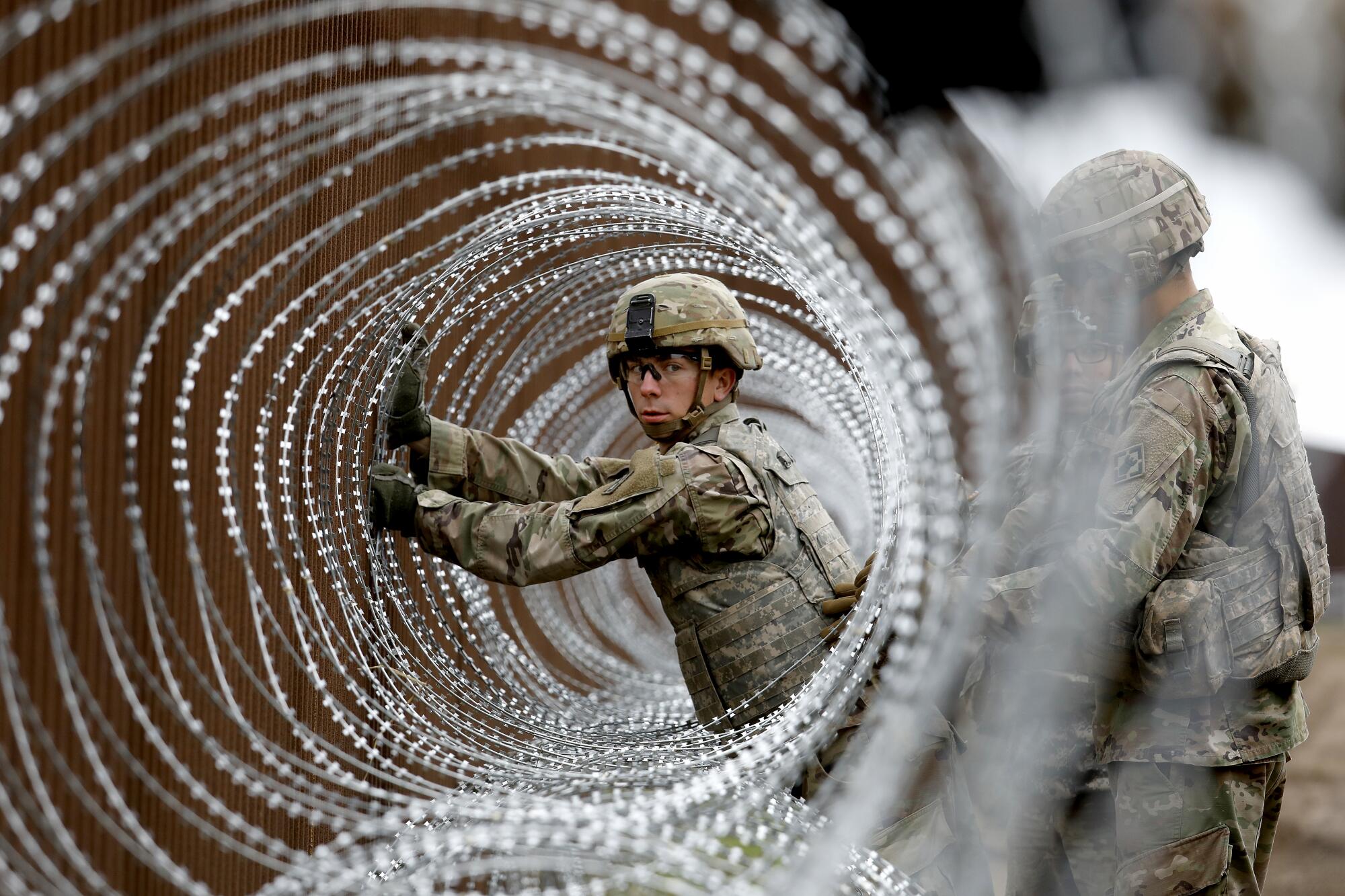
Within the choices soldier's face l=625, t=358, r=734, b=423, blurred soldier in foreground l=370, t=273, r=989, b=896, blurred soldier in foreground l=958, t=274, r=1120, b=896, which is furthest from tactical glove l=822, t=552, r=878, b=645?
soldier's face l=625, t=358, r=734, b=423

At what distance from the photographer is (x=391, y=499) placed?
4344mm

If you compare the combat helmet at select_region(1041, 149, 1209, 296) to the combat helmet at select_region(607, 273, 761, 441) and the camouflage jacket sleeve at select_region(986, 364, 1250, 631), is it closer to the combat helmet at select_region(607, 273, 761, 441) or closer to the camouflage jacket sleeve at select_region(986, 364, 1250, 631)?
the camouflage jacket sleeve at select_region(986, 364, 1250, 631)

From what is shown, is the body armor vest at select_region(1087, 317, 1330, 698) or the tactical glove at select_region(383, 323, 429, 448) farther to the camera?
the tactical glove at select_region(383, 323, 429, 448)

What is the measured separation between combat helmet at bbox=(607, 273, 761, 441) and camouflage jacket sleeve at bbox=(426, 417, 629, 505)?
1.31 feet

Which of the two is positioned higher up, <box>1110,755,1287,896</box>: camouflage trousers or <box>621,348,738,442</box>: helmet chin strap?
<box>621,348,738,442</box>: helmet chin strap

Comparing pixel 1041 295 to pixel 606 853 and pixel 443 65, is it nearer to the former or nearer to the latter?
pixel 606 853

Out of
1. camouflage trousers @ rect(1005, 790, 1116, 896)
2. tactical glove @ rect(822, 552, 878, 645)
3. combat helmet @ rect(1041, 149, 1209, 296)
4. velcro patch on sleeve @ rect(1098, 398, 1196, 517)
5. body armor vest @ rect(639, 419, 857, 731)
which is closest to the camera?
velcro patch on sleeve @ rect(1098, 398, 1196, 517)

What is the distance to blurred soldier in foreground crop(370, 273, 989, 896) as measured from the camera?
428 cm

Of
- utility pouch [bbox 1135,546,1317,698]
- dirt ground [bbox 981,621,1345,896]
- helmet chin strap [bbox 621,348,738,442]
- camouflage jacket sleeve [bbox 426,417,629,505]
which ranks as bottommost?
dirt ground [bbox 981,621,1345,896]

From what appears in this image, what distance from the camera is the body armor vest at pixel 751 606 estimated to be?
182 inches

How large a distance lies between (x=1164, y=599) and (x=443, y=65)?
419 centimetres

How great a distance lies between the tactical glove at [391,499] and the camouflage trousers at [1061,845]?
8.32ft

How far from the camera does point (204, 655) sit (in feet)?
12.7

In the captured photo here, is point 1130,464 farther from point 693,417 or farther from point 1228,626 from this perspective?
point 693,417
